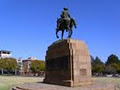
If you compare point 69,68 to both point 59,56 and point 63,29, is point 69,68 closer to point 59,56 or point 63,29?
point 59,56

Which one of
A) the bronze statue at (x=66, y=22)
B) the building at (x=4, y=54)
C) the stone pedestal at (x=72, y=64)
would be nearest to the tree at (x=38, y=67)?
the building at (x=4, y=54)

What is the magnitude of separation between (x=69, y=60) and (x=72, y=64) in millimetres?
442

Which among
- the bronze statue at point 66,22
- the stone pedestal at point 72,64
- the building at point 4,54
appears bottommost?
the stone pedestal at point 72,64

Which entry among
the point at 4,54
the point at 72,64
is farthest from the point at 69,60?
the point at 4,54

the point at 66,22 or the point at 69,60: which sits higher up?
the point at 66,22

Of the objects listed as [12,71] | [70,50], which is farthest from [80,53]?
[12,71]

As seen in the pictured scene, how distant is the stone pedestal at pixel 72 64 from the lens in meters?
22.1

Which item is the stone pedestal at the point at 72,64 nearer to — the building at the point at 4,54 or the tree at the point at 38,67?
the tree at the point at 38,67

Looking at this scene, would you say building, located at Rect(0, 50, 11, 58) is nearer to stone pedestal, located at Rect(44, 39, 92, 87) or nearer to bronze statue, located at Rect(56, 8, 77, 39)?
bronze statue, located at Rect(56, 8, 77, 39)

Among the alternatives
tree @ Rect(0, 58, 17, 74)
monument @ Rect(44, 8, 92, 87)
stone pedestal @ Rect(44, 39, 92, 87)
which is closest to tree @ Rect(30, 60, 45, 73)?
tree @ Rect(0, 58, 17, 74)

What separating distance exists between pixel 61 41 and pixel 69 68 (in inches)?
121

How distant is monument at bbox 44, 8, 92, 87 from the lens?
72.6 ft

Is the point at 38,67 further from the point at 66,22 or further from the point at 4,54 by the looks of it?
the point at 66,22

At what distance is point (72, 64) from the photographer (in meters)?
22.2
